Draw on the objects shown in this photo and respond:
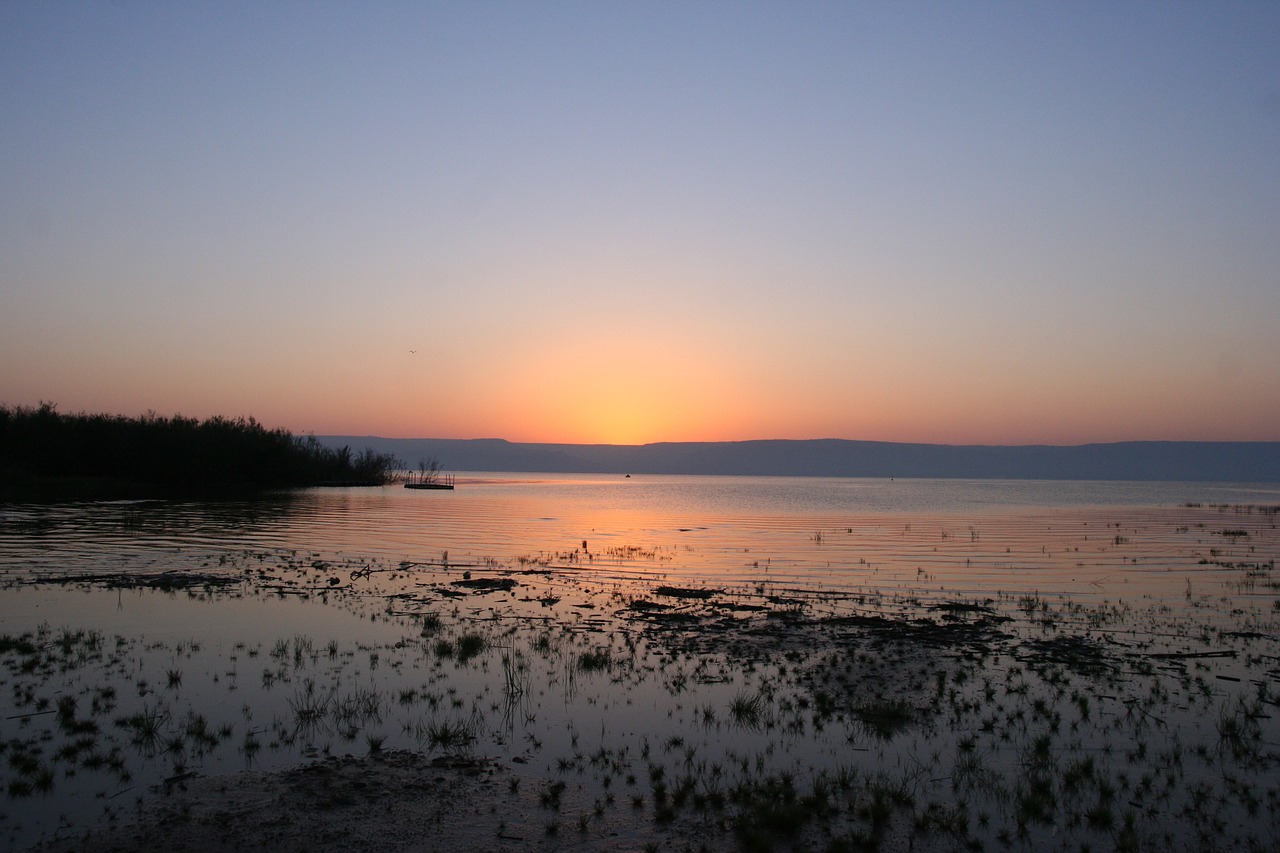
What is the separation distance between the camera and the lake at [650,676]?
927 centimetres

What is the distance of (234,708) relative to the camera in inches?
468

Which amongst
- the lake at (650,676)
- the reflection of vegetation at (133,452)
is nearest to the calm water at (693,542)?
the lake at (650,676)

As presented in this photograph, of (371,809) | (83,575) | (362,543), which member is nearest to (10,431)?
(362,543)

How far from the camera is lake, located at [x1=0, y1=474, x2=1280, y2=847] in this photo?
9.27m

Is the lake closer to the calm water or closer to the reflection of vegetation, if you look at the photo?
the calm water

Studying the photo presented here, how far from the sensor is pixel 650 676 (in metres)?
14.1

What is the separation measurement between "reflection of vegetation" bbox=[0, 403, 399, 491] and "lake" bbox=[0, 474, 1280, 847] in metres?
72.7

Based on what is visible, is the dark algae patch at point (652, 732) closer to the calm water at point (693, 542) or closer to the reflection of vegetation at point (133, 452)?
the calm water at point (693, 542)

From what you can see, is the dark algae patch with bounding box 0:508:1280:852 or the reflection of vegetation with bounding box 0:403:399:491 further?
the reflection of vegetation with bounding box 0:403:399:491

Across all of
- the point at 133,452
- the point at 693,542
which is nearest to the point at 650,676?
the point at 693,542

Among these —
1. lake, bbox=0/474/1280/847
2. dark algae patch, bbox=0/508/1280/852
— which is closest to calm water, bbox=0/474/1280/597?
lake, bbox=0/474/1280/847

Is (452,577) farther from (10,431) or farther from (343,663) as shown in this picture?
(10,431)

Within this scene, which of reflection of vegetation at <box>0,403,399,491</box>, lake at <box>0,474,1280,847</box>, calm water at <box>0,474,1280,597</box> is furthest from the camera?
reflection of vegetation at <box>0,403,399,491</box>

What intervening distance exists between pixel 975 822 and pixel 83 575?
26.1 m
